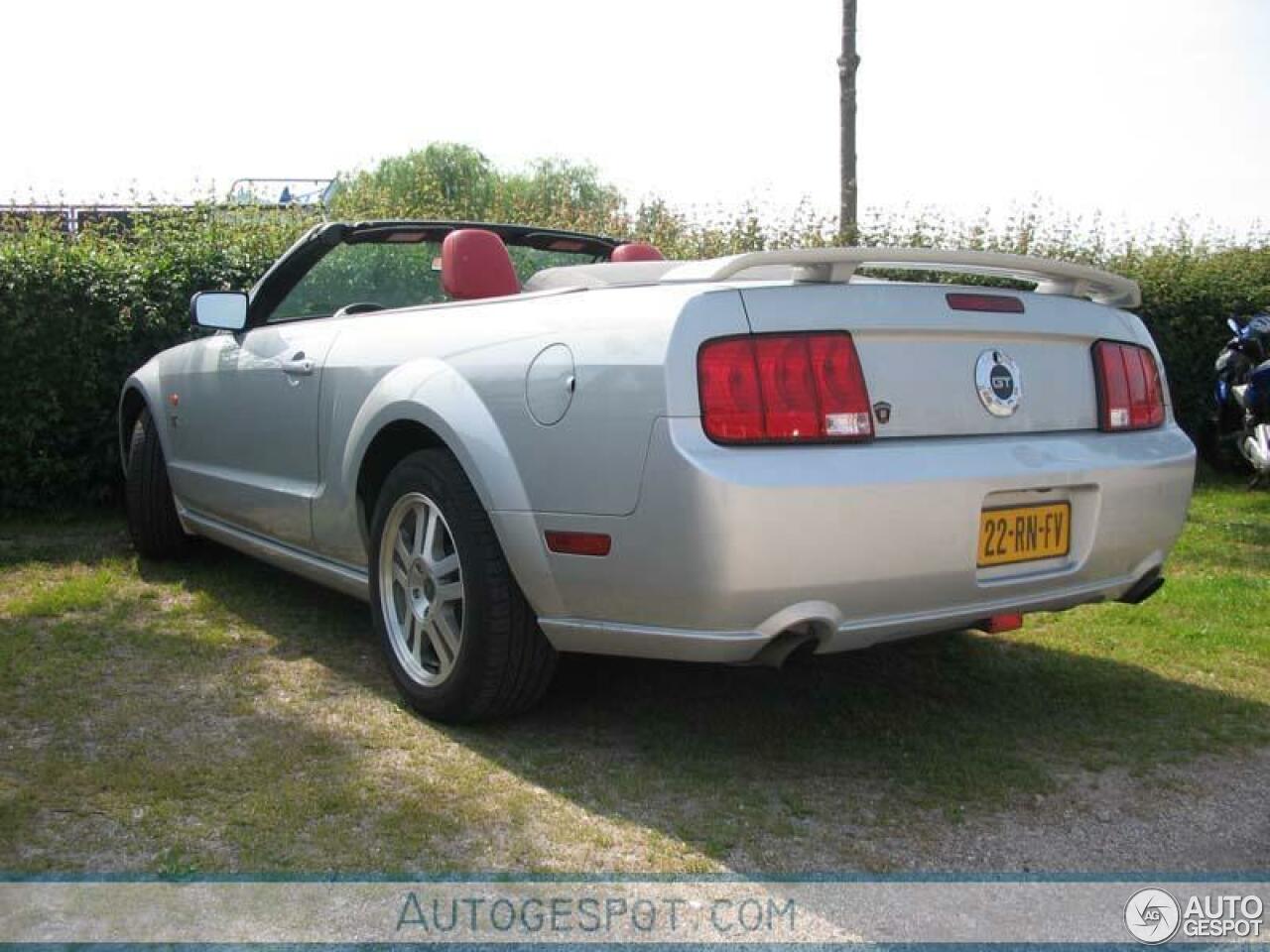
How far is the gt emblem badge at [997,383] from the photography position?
3.14 metres

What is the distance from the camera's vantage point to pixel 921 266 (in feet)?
11.1

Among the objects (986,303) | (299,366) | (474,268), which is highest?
(474,268)

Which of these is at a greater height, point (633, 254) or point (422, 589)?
point (633, 254)

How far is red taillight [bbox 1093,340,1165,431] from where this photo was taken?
136 inches

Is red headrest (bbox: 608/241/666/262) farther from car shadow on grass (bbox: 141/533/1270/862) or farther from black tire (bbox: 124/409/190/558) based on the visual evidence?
black tire (bbox: 124/409/190/558)

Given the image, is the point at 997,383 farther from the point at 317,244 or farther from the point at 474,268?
the point at 317,244

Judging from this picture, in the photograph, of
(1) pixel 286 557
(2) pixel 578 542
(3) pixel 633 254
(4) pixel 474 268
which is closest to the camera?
(2) pixel 578 542

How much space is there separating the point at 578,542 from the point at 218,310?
2295mm

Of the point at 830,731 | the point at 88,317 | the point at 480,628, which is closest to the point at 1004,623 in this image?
the point at 830,731

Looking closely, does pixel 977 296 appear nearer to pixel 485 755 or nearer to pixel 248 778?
pixel 485 755

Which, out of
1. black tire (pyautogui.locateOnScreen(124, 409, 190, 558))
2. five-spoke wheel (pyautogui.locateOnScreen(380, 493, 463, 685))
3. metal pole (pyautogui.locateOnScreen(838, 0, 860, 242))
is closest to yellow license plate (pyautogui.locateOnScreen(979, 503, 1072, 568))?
five-spoke wheel (pyautogui.locateOnScreen(380, 493, 463, 685))

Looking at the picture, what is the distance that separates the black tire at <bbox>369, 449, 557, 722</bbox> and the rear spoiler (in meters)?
0.83

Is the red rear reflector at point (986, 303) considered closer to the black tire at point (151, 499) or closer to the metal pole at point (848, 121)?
the black tire at point (151, 499)

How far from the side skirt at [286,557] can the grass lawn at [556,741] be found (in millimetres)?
265
